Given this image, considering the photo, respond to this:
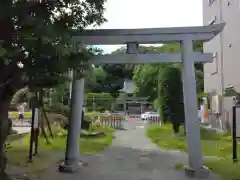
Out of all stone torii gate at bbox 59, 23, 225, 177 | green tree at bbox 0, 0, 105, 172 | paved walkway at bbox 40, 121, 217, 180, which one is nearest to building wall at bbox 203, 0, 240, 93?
paved walkway at bbox 40, 121, 217, 180

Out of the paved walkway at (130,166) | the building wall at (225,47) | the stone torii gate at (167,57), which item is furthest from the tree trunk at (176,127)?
the stone torii gate at (167,57)

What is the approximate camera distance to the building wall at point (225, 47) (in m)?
19.8

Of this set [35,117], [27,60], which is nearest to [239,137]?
[35,117]

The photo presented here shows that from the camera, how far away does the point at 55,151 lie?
Result: 13648mm

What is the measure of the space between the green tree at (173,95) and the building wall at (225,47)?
311 cm

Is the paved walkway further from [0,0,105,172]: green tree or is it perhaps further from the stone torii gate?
[0,0,105,172]: green tree

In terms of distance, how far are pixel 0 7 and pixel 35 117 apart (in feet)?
19.6

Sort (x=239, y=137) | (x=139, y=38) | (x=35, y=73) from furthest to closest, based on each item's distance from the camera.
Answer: (x=239, y=137) → (x=139, y=38) → (x=35, y=73)

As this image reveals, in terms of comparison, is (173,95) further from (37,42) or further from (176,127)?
(37,42)

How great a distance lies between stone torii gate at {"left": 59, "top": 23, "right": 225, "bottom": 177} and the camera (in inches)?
385

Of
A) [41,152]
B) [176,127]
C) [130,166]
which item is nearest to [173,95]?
[176,127]

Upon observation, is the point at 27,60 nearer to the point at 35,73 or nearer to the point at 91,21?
the point at 35,73

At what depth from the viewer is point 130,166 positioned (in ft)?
36.0

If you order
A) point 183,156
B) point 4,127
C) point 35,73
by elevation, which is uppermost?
point 35,73
